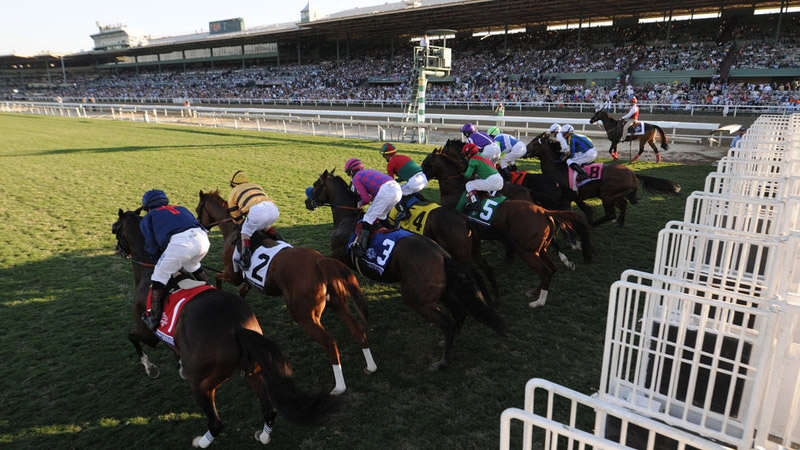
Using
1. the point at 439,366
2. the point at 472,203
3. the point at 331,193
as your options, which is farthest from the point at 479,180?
the point at 439,366

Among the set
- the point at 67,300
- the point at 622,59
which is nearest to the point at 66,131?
the point at 67,300

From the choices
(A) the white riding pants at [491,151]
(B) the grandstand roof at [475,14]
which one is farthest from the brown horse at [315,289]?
(B) the grandstand roof at [475,14]

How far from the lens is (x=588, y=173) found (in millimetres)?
6762

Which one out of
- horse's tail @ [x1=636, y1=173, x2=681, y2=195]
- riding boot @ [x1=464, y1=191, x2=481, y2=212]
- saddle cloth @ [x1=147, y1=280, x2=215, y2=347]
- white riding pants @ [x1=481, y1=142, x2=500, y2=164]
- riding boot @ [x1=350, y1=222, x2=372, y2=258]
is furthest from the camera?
horse's tail @ [x1=636, y1=173, x2=681, y2=195]

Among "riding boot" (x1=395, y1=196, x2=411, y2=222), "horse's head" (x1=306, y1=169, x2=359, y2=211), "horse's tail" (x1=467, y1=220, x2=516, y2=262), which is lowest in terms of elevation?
"horse's tail" (x1=467, y1=220, x2=516, y2=262)

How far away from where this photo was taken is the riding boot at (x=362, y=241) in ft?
13.3

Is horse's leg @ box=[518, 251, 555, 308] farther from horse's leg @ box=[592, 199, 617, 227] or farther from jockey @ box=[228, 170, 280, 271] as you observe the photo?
jockey @ box=[228, 170, 280, 271]

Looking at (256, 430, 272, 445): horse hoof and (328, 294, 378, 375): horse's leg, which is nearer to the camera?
(256, 430, 272, 445): horse hoof

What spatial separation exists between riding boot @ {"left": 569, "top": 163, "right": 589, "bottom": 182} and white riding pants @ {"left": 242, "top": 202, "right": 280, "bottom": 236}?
4999 millimetres

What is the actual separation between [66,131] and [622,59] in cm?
3016

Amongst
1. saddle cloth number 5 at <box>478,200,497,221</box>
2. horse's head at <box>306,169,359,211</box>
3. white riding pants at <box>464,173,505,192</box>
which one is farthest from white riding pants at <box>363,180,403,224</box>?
white riding pants at <box>464,173,505,192</box>

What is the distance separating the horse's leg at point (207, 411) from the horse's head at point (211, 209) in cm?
223

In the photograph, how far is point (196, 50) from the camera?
51.8m

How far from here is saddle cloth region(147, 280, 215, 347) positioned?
3039 millimetres
